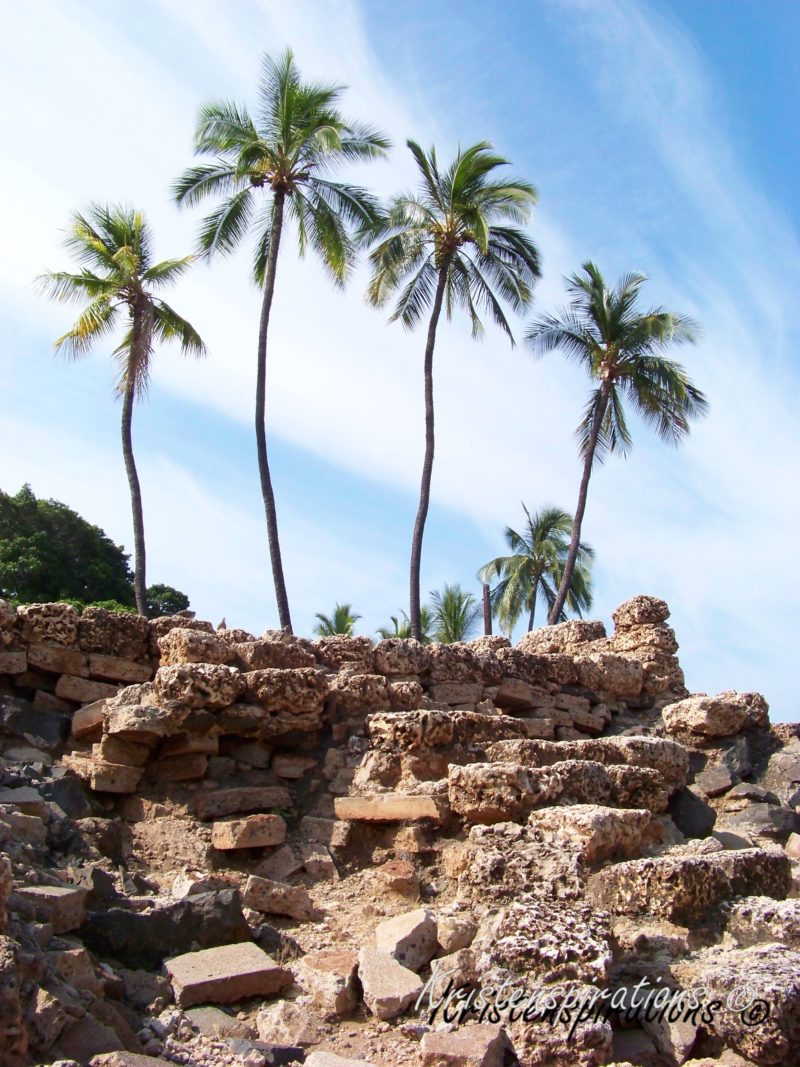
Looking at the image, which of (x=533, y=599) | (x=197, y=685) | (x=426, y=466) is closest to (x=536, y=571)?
(x=533, y=599)

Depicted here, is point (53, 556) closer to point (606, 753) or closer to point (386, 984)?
point (606, 753)

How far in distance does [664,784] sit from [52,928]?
13.6ft

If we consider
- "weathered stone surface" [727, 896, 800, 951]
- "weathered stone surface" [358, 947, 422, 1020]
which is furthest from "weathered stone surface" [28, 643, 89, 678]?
"weathered stone surface" [727, 896, 800, 951]

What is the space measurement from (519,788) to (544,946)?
4.78 ft

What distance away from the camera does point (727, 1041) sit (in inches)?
159

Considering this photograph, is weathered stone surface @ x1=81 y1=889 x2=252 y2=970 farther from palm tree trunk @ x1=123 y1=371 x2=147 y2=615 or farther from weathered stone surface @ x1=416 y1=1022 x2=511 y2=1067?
palm tree trunk @ x1=123 y1=371 x2=147 y2=615

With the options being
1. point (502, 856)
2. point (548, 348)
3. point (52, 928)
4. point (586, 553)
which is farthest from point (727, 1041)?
point (586, 553)

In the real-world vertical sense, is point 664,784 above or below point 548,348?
below

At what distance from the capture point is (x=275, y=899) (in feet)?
18.1

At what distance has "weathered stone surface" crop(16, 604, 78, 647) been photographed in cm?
747

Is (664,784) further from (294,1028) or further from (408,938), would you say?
(294,1028)

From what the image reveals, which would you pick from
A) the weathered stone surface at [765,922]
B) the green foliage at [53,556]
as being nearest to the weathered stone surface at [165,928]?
the weathered stone surface at [765,922]

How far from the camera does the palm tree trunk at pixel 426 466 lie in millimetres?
18572

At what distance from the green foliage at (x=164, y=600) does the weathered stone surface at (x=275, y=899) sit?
22560 mm
